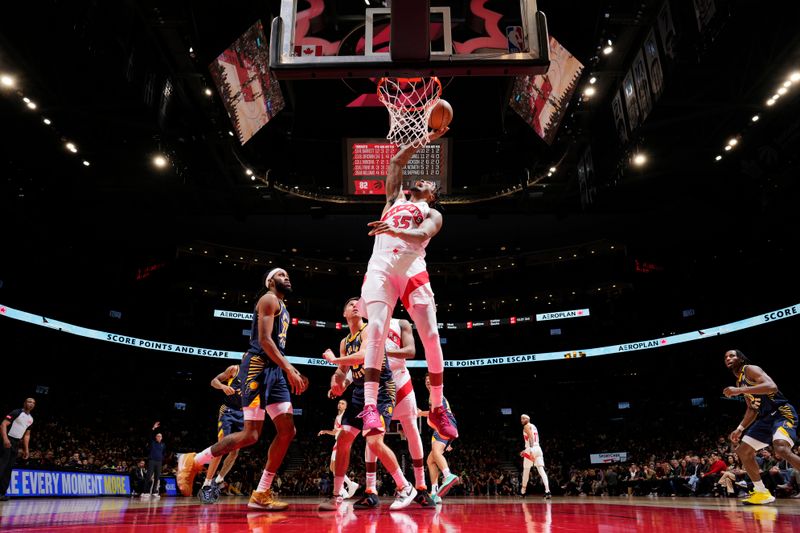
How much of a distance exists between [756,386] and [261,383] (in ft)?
19.3

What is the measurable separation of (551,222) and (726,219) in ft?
24.8

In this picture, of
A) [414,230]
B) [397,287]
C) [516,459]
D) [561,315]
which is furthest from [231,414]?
[561,315]

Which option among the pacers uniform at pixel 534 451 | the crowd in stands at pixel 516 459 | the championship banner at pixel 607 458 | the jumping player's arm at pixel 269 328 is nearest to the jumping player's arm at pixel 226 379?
the jumping player's arm at pixel 269 328

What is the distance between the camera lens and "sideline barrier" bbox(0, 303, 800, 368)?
2323 cm

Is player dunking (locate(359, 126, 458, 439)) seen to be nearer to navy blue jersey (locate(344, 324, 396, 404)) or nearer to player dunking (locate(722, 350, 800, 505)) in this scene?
navy blue jersey (locate(344, 324, 396, 404))

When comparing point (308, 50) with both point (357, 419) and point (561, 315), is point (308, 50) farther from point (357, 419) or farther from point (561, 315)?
point (561, 315)

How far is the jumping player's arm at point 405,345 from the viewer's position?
5.53 metres

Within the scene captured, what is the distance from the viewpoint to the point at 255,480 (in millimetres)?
23453

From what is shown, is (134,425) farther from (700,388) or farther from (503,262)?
(700,388)

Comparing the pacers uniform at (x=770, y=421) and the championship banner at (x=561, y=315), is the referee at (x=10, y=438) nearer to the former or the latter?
the pacers uniform at (x=770, y=421)

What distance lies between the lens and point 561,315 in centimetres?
3147

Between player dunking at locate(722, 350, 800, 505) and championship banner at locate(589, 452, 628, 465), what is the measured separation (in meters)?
21.9

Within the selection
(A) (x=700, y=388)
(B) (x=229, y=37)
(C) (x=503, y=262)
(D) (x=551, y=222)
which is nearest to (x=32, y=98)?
(B) (x=229, y=37)

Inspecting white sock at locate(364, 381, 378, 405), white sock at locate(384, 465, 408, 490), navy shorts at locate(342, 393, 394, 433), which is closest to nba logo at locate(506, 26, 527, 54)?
white sock at locate(364, 381, 378, 405)
